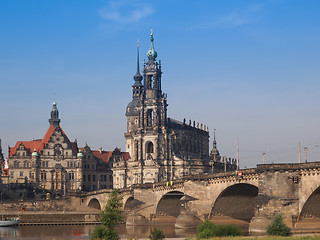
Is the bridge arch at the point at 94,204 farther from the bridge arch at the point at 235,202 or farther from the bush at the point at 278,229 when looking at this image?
the bush at the point at 278,229

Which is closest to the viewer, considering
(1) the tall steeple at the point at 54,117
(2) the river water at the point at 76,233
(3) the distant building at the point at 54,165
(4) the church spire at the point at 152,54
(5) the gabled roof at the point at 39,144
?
(2) the river water at the point at 76,233

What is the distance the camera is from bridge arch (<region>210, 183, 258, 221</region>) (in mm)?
92488

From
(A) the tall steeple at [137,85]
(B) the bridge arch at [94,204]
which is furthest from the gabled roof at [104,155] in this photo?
(B) the bridge arch at [94,204]

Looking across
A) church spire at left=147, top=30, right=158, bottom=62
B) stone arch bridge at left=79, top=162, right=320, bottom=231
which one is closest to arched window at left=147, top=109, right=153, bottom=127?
church spire at left=147, top=30, right=158, bottom=62

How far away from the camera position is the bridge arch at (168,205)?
11469 cm

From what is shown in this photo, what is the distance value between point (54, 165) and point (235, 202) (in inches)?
3461

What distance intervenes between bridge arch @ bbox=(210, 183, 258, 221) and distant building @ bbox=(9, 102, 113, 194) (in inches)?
2936

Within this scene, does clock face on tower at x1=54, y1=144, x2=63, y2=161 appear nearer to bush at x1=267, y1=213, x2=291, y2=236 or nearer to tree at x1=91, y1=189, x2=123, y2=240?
tree at x1=91, y1=189, x2=123, y2=240

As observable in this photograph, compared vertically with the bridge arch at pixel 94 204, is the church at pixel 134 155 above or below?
above

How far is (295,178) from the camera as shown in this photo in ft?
255

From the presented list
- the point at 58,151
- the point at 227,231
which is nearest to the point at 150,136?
the point at 58,151

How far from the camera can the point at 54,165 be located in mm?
173875

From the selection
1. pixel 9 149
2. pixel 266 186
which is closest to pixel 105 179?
pixel 9 149

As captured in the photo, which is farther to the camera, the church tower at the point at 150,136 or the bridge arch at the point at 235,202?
the church tower at the point at 150,136
